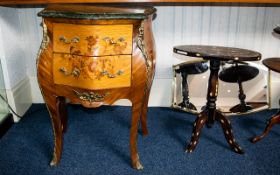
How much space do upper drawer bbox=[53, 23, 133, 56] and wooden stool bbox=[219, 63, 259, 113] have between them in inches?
43.0

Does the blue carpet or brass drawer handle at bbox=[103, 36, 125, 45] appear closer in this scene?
brass drawer handle at bbox=[103, 36, 125, 45]

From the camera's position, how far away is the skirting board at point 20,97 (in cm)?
198

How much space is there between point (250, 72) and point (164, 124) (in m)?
0.75

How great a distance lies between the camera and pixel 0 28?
1.80 metres

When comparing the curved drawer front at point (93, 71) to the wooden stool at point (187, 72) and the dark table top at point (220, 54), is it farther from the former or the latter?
the wooden stool at point (187, 72)

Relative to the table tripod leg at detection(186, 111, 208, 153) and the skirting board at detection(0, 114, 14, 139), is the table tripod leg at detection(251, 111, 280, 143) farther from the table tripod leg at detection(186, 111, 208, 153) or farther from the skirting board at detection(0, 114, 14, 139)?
the skirting board at detection(0, 114, 14, 139)

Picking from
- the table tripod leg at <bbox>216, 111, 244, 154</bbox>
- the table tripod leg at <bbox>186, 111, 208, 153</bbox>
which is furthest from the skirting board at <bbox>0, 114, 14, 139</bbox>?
the table tripod leg at <bbox>216, 111, 244, 154</bbox>

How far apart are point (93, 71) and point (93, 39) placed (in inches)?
5.4

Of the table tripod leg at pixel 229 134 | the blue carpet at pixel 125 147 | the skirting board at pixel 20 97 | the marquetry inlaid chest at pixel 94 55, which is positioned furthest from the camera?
the skirting board at pixel 20 97

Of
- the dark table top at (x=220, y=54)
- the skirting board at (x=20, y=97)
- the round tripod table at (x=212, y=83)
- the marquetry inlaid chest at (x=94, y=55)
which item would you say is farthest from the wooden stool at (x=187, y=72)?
the skirting board at (x=20, y=97)

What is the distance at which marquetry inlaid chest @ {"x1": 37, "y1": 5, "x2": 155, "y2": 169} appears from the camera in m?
1.22

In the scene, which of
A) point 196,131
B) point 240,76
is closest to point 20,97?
point 196,131

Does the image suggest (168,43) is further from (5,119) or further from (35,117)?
(5,119)

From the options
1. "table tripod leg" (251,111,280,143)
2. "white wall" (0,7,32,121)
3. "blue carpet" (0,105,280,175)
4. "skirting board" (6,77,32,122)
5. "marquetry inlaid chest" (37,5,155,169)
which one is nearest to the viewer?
"marquetry inlaid chest" (37,5,155,169)
